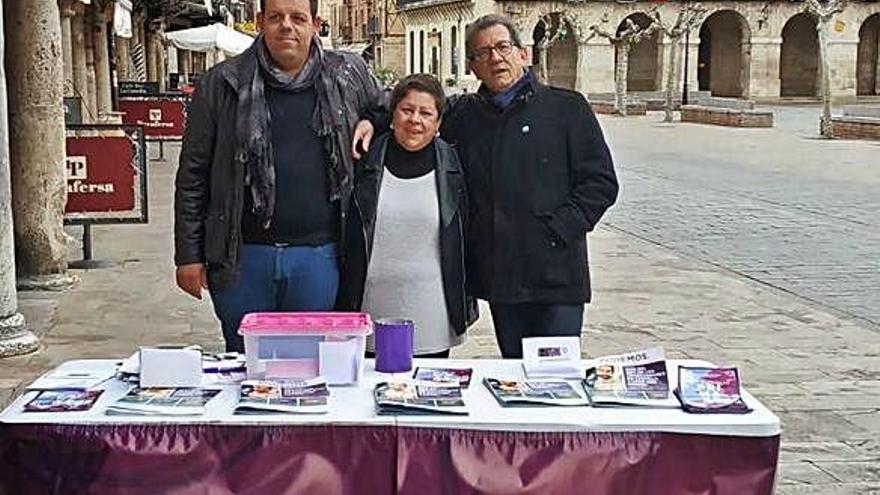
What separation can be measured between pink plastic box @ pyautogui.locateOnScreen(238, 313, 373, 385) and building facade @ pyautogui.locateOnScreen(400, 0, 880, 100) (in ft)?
169

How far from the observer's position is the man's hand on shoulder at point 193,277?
4.39 metres

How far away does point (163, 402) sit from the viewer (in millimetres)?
3555

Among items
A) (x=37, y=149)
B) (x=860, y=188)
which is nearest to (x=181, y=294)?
(x=37, y=149)

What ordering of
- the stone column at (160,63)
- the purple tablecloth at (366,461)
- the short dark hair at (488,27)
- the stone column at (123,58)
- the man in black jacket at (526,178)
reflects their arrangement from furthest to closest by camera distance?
the stone column at (160,63) → the stone column at (123,58) → the man in black jacket at (526,178) → the short dark hair at (488,27) → the purple tablecloth at (366,461)

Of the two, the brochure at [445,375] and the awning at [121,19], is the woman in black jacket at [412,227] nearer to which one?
the brochure at [445,375]

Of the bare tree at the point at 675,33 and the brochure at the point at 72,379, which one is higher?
the bare tree at the point at 675,33

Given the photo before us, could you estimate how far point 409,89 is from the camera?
4402mm

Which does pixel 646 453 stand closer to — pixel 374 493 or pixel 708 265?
pixel 374 493

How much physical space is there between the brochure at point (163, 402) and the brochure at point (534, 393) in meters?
0.76

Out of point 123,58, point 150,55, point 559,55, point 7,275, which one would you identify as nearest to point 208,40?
point 123,58

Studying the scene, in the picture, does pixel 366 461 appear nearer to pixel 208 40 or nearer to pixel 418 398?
pixel 418 398

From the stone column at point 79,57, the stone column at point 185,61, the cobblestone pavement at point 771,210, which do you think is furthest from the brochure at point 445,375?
the stone column at point 185,61

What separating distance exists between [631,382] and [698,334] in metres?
4.98

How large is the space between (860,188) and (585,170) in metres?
14.6
